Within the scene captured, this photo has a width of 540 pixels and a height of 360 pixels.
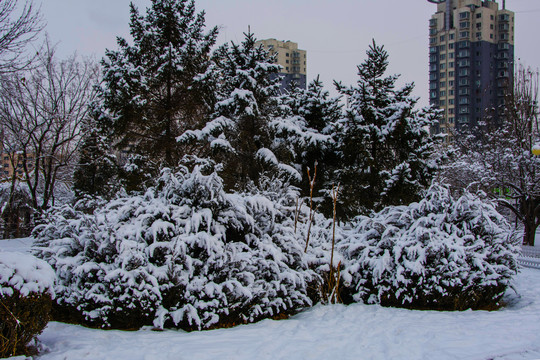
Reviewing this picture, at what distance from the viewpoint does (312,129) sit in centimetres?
1825

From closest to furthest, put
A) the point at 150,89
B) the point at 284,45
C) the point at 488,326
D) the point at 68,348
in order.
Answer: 1. the point at 68,348
2. the point at 488,326
3. the point at 150,89
4. the point at 284,45

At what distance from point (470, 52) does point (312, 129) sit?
7021 centimetres

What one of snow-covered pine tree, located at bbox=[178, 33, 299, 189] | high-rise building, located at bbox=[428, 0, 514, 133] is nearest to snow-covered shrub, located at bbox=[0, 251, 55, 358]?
snow-covered pine tree, located at bbox=[178, 33, 299, 189]

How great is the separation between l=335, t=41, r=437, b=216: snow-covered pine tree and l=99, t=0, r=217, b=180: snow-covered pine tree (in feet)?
22.0

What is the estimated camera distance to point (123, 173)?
61.7ft

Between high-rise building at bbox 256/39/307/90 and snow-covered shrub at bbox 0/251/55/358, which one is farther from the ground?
high-rise building at bbox 256/39/307/90

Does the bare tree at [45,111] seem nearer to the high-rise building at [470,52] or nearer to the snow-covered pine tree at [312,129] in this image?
the snow-covered pine tree at [312,129]

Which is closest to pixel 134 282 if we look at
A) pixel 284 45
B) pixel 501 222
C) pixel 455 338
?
pixel 455 338

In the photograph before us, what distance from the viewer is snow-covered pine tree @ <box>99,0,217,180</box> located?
17.9 m

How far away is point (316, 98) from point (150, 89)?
768cm

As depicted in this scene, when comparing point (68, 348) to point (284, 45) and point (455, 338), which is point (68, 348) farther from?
point (284, 45)

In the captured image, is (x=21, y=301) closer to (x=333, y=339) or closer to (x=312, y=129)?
(x=333, y=339)

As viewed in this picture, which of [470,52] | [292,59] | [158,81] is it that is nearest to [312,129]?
[158,81]

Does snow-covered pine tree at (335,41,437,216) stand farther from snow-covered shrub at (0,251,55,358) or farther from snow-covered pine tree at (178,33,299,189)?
snow-covered shrub at (0,251,55,358)
